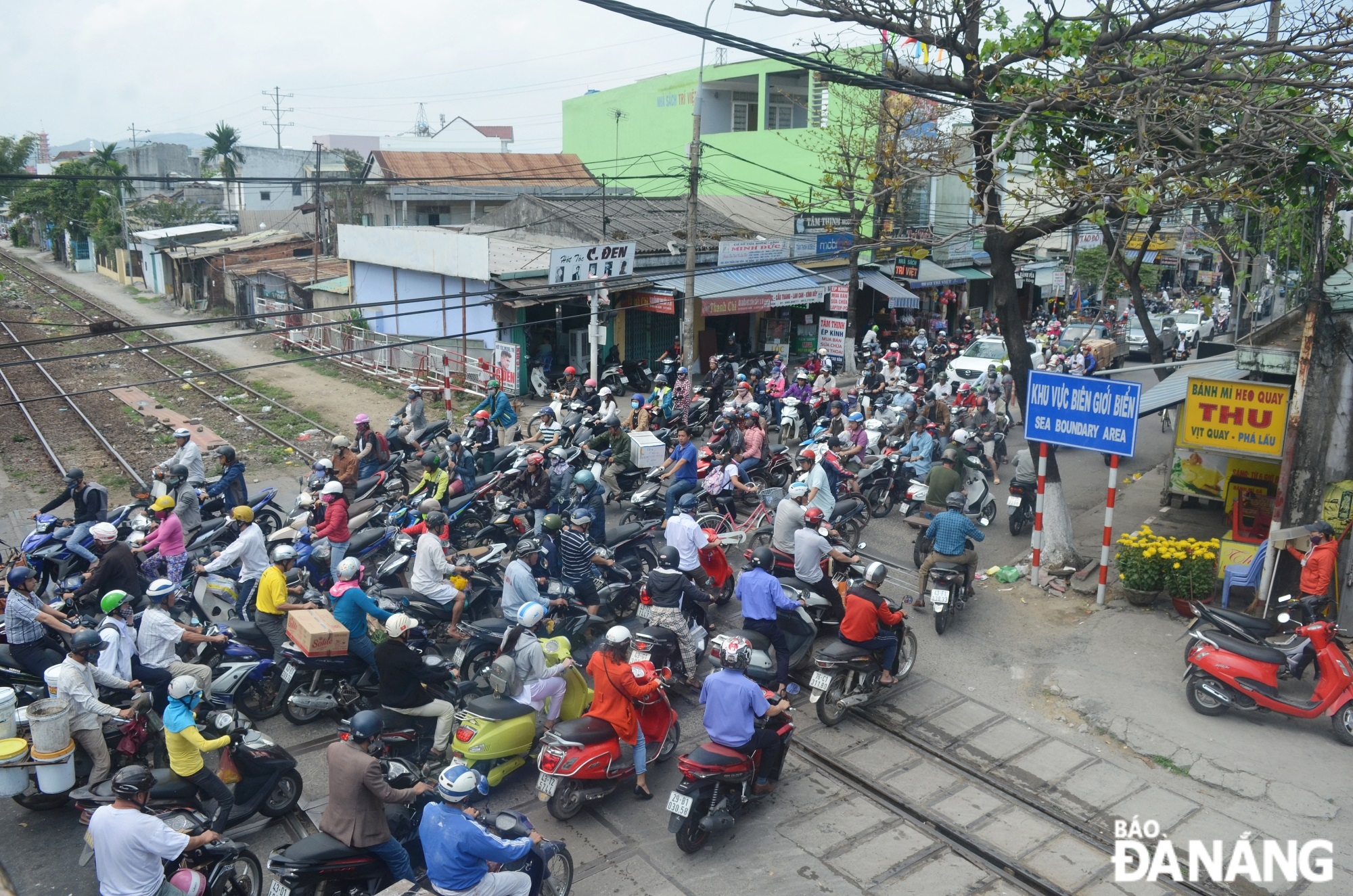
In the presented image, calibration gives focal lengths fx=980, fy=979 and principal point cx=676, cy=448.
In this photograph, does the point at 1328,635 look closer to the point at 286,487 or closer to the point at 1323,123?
the point at 1323,123

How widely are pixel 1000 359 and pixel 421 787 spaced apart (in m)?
20.7

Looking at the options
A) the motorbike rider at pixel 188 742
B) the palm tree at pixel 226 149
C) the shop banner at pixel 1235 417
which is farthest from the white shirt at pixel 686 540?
the palm tree at pixel 226 149

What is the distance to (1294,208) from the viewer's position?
10859mm

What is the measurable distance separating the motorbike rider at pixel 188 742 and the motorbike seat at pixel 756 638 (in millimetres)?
4222

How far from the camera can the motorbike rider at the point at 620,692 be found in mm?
7230

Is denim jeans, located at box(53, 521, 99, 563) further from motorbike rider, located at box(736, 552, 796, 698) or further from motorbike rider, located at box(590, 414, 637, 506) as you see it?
motorbike rider, located at box(736, 552, 796, 698)

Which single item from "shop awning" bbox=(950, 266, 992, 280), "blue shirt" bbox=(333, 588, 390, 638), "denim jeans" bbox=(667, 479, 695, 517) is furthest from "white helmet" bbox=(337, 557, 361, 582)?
"shop awning" bbox=(950, 266, 992, 280)

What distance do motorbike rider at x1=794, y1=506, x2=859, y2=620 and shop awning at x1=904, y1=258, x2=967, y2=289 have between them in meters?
23.4

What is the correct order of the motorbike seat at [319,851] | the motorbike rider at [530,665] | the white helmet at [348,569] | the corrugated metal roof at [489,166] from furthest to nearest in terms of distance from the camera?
1. the corrugated metal roof at [489,166]
2. the white helmet at [348,569]
3. the motorbike rider at [530,665]
4. the motorbike seat at [319,851]

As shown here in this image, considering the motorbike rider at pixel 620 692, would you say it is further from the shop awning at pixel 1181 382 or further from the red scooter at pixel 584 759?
the shop awning at pixel 1181 382

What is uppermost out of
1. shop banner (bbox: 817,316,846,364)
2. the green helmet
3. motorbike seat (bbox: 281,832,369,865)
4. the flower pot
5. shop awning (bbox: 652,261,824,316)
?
shop awning (bbox: 652,261,824,316)

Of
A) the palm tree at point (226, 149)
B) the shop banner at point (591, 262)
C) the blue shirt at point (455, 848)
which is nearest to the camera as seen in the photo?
the blue shirt at point (455, 848)

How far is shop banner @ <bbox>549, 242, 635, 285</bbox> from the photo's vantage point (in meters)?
20.2

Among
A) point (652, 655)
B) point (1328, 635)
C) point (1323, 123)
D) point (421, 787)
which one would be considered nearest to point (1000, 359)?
point (1323, 123)
